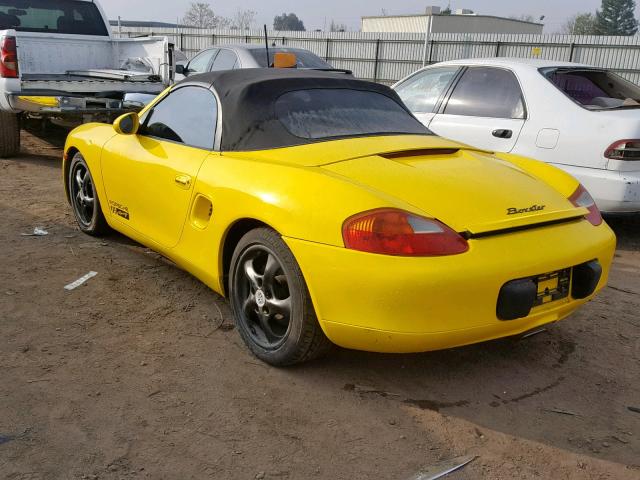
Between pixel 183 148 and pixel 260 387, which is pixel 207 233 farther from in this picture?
pixel 260 387

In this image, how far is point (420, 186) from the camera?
107 inches

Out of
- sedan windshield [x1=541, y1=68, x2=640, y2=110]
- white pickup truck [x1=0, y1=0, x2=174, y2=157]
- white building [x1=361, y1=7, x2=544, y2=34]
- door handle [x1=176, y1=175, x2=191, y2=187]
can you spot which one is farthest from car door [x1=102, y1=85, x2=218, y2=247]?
white building [x1=361, y1=7, x2=544, y2=34]

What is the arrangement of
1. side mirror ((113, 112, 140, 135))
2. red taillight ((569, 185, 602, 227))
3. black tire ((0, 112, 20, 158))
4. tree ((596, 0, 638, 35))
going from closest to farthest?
red taillight ((569, 185, 602, 227)), side mirror ((113, 112, 140, 135)), black tire ((0, 112, 20, 158)), tree ((596, 0, 638, 35))

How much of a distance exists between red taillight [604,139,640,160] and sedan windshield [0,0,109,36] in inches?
298

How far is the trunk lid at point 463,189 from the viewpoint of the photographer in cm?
259

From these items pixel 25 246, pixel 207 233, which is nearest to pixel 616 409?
pixel 207 233

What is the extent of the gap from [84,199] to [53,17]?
17.4 ft

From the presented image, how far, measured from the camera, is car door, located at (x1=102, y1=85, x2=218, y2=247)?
340 cm

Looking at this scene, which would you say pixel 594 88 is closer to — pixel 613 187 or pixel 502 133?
pixel 502 133

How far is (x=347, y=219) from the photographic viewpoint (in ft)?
8.14

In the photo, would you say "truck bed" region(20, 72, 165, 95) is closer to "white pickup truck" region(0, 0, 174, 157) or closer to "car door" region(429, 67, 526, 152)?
"white pickup truck" region(0, 0, 174, 157)

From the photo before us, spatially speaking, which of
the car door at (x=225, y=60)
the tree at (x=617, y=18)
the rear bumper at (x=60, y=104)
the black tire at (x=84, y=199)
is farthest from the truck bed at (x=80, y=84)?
the tree at (x=617, y=18)

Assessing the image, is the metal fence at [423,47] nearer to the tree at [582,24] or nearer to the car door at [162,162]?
the car door at [162,162]

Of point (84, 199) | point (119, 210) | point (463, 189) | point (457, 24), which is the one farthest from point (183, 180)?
point (457, 24)
